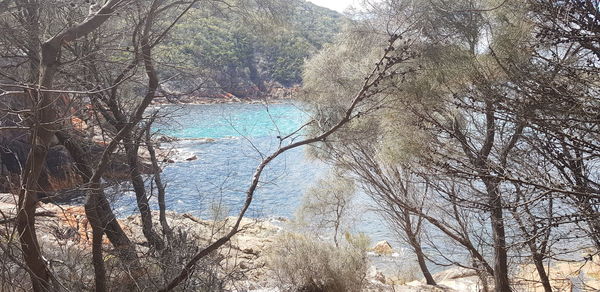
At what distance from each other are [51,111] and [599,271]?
11189 millimetres

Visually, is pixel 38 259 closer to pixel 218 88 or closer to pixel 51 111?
pixel 51 111

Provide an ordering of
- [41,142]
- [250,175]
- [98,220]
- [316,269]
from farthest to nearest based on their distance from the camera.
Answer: [250,175] < [316,269] < [98,220] < [41,142]

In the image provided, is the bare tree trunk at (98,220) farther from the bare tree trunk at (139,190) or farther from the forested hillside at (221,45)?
the forested hillside at (221,45)

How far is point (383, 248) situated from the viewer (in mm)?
13234

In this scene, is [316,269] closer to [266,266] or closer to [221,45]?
[266,266]

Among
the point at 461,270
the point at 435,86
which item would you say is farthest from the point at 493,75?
the point at 461,270

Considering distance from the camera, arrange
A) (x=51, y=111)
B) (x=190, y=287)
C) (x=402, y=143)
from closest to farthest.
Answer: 1. (x=51, y=111)
2. (x=190, y=287)
3. (x=402, y=143)

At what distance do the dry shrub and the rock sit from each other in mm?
5710

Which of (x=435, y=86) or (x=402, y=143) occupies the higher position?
(x=435, y=86)

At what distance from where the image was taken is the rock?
42.9 feet

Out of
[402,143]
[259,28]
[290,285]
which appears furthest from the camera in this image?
[402,143]

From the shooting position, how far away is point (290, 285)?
7160 mm

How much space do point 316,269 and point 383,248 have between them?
20.6 feet

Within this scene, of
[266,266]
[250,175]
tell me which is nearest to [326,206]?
[250,175]
